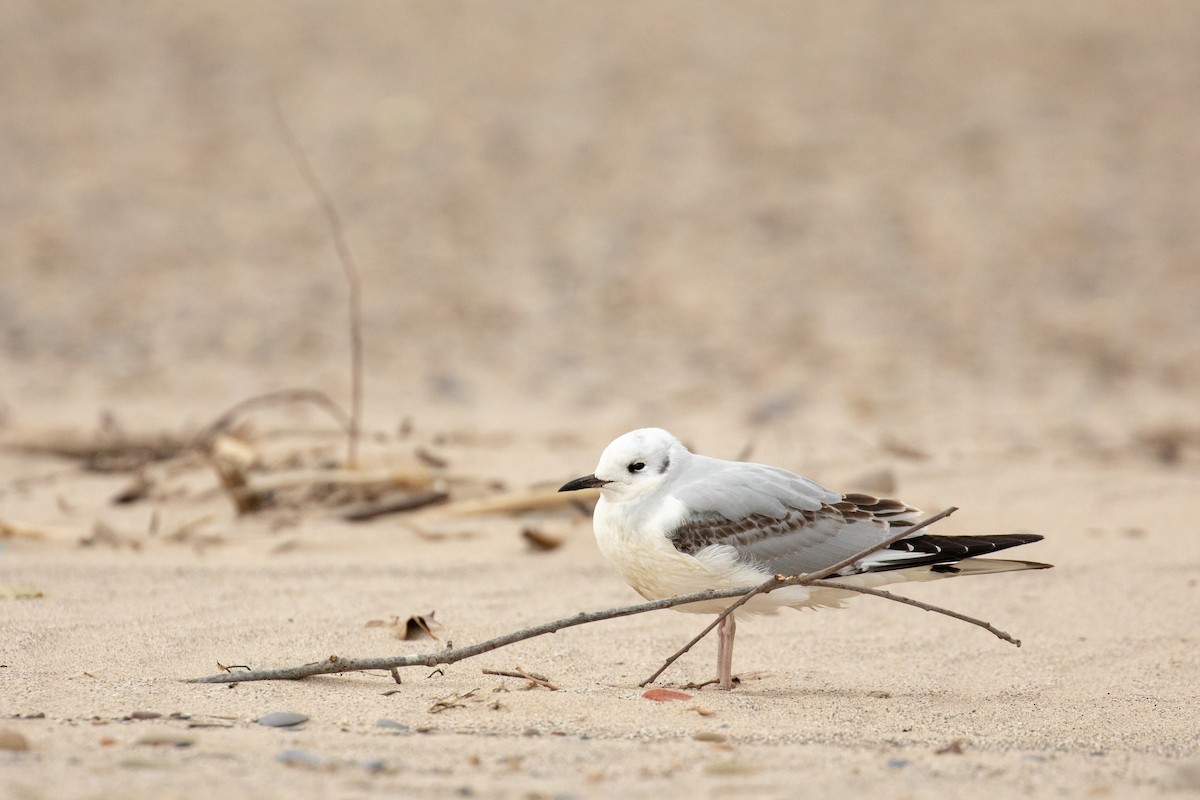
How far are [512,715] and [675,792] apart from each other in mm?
802

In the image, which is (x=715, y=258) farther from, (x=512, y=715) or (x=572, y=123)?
(x=512, y=715)

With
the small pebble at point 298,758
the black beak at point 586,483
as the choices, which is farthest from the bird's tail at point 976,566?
the small pebble at point 298,758

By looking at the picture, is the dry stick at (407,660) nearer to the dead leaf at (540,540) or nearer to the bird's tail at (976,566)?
the bird's tail at (976,566)

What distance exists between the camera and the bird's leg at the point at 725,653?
4078 mm

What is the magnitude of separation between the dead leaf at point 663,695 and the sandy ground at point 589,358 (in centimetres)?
10

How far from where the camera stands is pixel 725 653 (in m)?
4.11

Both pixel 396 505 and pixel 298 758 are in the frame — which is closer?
pixel 298 758

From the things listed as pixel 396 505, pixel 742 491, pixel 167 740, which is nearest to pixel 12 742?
pixel 167 740

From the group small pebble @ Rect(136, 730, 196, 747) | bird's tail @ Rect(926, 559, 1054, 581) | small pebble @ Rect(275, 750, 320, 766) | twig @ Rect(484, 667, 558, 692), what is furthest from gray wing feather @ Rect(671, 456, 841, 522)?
small pebble @ Rect(136, 730, 196, 747)

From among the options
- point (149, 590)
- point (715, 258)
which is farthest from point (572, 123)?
point (149, 590)

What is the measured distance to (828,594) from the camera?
13.9 feet

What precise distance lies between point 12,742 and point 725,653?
2005 millimetres

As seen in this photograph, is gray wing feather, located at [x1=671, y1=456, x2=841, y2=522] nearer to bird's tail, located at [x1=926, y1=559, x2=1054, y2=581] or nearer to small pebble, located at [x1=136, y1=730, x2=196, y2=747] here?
bird's tail, located at [x1=926, y1=559, x2=1054, y2=581]

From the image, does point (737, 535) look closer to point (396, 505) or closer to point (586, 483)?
point (586, 483)
